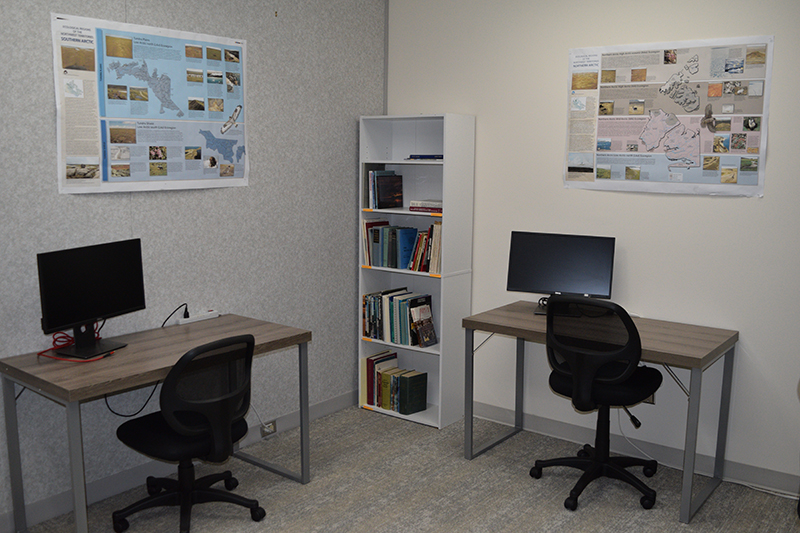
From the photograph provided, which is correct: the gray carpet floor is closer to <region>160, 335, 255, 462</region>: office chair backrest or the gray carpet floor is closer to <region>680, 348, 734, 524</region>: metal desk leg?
<region>680, 348, 734, 524</region>: metal desk leg

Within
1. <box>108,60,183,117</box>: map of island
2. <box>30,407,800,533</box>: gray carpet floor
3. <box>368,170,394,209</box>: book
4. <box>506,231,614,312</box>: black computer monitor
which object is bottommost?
<box>30,407,800,533</box>: gray carpet floor

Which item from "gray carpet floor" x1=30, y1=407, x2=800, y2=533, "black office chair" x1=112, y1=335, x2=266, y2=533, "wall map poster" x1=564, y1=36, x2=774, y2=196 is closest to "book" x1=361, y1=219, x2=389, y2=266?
"gray carpet floor" x1=30, y1=407, x2=800, y2=533

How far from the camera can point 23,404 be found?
2871 mm

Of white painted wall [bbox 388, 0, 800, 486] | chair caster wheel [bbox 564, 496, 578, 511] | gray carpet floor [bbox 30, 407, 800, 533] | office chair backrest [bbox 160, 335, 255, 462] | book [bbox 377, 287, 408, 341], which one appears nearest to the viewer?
office chair backrest [bbox 160, 335, 255, 462]

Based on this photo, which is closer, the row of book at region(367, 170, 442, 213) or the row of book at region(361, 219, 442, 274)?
the row of book at region(361, 219, 442, 274)

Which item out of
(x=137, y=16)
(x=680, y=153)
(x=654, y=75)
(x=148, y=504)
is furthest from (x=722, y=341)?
(x=137, y=16)

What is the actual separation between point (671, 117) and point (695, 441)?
5.24 ft

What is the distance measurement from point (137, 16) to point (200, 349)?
1612mm

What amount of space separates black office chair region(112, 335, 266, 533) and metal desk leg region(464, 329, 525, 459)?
1.23 metres

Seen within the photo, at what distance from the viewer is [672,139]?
3.46 m

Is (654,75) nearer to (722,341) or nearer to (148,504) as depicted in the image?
(722,341)

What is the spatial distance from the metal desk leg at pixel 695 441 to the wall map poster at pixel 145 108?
8.01 feet

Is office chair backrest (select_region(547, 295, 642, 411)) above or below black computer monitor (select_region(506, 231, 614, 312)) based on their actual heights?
below

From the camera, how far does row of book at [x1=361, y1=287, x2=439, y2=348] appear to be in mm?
4133
